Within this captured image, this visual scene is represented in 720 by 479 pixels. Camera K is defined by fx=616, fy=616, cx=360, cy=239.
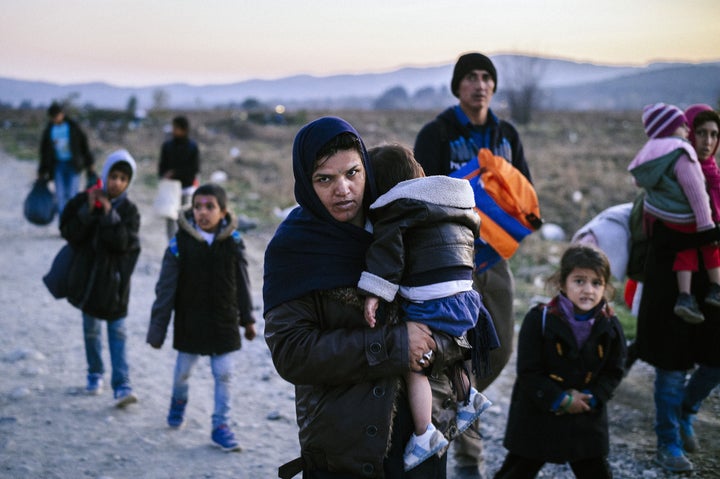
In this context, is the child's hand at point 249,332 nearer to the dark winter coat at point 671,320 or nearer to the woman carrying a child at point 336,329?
the woman carrying a child at point 336,329

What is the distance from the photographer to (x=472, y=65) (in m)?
3.88

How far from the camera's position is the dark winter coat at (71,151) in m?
9.38

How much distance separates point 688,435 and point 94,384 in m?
4.30

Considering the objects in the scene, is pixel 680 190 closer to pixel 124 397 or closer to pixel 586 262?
pixel 586 262

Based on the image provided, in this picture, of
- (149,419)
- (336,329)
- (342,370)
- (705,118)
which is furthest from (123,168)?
(705,118)

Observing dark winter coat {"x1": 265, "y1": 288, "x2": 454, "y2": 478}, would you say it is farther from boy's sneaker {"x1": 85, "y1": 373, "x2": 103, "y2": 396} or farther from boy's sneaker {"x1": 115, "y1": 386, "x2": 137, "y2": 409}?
boy's sneaker {"x1": 85, "y1": 373, "x2": 103, "y2": 396}

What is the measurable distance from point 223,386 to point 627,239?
2.90 meters

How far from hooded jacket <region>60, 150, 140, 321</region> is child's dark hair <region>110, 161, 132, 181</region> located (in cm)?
32

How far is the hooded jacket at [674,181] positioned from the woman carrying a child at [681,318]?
0.02 m

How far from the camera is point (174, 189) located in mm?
9039

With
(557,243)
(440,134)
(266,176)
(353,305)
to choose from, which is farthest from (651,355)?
(266,176)

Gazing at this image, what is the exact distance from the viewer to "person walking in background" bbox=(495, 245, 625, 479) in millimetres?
3127

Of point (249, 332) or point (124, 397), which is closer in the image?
point (249, 332)

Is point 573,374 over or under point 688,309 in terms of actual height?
under
